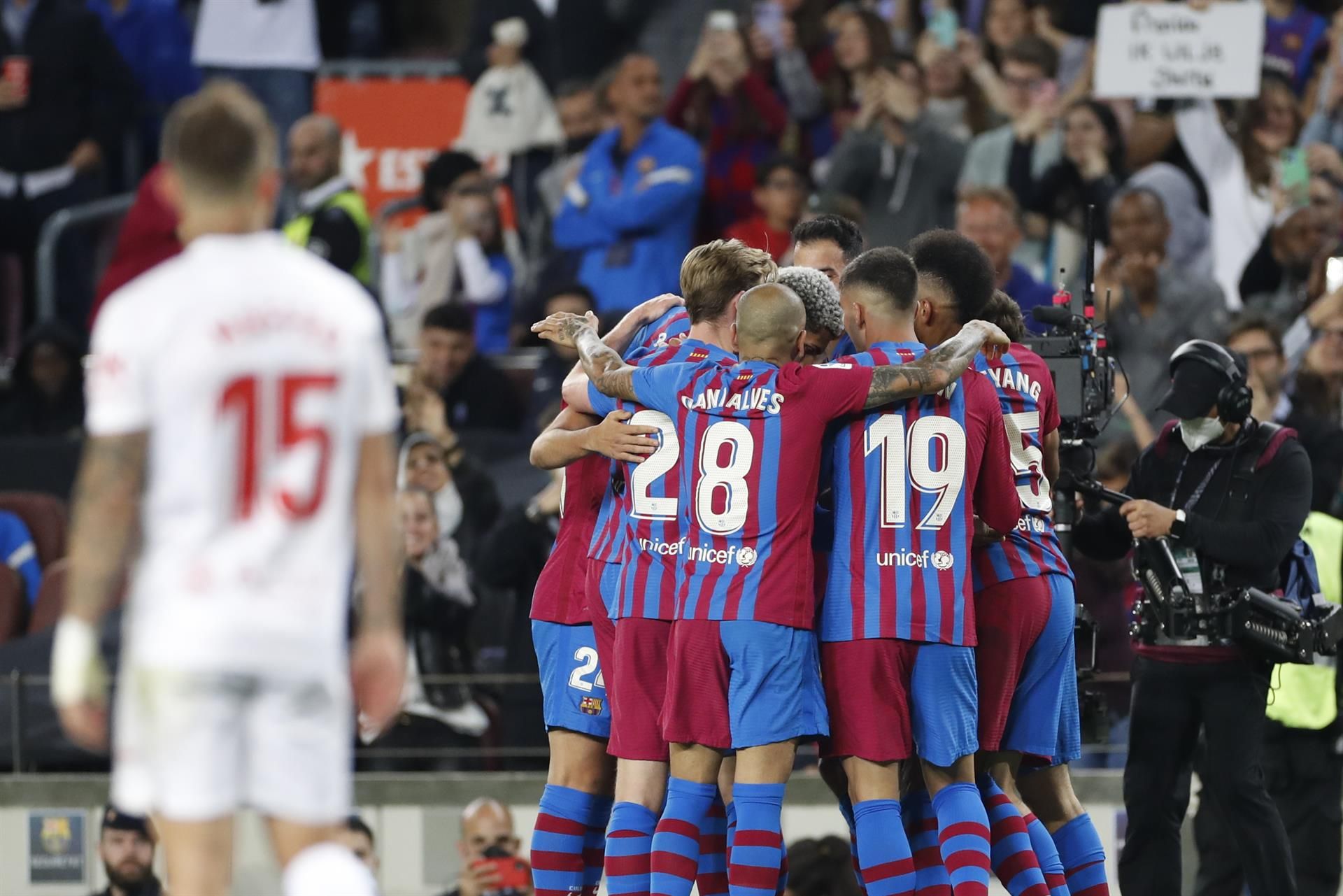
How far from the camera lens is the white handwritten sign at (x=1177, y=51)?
10.7 meters

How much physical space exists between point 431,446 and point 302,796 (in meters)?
5.55

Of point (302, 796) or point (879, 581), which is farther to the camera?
point (879, 581)

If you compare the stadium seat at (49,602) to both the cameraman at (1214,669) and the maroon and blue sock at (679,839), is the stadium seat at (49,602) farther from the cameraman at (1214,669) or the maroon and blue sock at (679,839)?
the cameraman at (1214,669)

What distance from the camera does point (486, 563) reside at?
30.2ft

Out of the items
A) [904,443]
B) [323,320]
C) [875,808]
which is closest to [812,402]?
[904,443]

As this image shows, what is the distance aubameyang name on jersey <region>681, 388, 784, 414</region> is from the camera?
19.1 ft

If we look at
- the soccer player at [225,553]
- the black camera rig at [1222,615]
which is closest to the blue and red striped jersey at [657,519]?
the black camera rig at [1222,615]

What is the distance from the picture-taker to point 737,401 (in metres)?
5.86

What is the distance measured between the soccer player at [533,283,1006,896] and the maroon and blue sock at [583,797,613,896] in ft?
1.98

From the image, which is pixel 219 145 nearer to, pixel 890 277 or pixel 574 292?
pixel 890 277

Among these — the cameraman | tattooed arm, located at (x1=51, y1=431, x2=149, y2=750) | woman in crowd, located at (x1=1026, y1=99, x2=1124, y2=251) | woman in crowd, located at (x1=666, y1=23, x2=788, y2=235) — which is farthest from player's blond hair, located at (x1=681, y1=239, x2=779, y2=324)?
woman in crowd, located at (x1=666, y1=23, x2=788, y2=235)

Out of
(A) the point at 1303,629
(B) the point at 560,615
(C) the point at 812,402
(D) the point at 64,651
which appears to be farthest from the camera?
(A) the point at 1303,629

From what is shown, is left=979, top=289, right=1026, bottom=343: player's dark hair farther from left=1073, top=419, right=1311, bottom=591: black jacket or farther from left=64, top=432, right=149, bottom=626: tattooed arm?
left=64, top=432, right=149, bottom=626: tattooed arm

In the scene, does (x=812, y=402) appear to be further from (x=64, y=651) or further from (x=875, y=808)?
(x=64, y=651)
